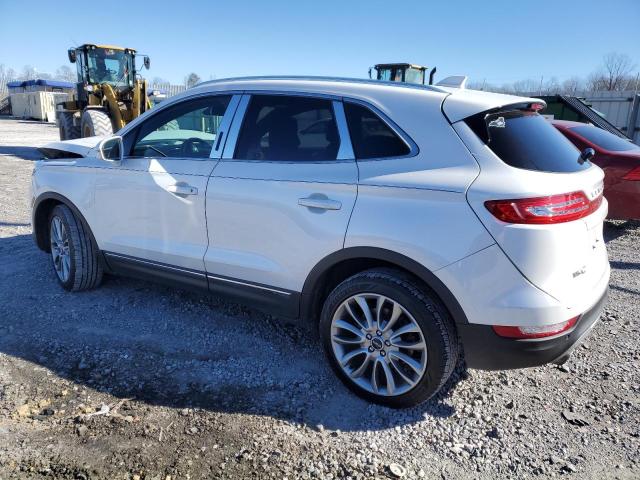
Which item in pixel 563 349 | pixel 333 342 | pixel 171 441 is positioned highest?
pixel 563 349

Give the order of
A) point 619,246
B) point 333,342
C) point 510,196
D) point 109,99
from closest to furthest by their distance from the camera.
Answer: point 510,196, point 333,342, point 619,246, point 109,99

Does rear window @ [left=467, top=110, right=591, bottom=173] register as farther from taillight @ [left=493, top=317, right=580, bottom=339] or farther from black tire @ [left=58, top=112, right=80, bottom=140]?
black tire @ [left=58, top=112, right=80, bottom=140]

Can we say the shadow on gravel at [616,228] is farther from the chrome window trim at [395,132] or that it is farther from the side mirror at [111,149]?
the side mirror at [111,149]

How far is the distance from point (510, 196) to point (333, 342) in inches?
53.3

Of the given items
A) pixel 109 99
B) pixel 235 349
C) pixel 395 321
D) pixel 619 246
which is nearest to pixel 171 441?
pixel 235 349

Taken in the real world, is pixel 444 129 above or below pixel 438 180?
above

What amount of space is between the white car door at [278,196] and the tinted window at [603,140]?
198 inches

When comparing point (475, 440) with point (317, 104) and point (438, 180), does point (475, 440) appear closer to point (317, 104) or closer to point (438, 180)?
point (438, 180)

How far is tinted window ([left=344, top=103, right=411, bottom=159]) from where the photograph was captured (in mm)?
2869

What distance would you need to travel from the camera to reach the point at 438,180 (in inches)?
104

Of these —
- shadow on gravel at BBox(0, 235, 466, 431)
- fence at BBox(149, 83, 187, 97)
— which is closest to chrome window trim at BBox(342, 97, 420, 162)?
shadow on gravel at BBox(0, 235, 466, 431)

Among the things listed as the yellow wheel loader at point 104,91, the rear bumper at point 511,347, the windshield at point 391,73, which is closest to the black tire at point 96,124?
the yellow wheel loader at point 104,91

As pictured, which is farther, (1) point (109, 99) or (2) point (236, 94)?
(1) point (109, 99)

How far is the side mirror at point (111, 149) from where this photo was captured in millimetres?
4016
